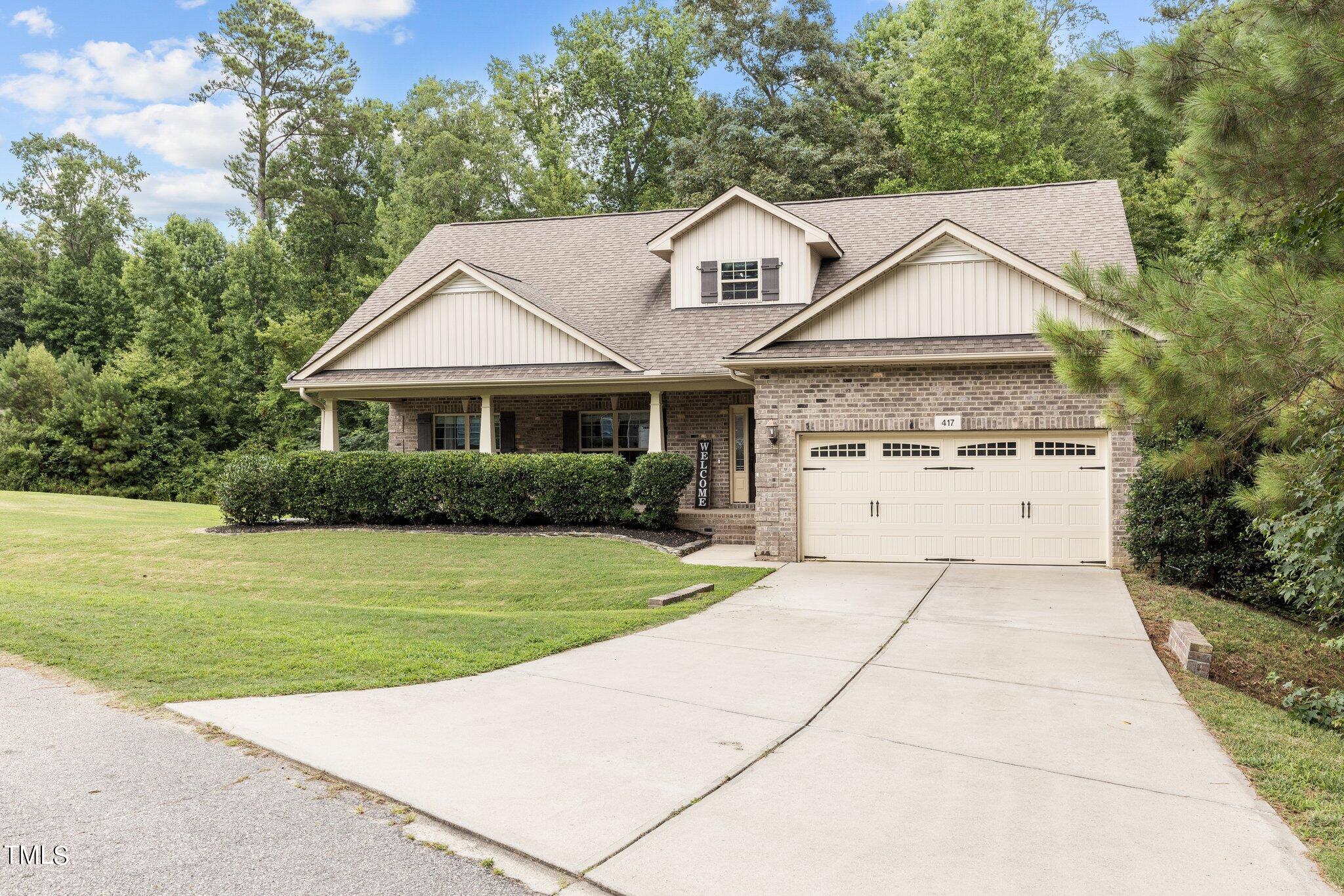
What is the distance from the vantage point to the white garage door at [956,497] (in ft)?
42.7

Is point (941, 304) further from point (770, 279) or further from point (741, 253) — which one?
point (741, 253)

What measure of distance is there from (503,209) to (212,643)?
31.2 m

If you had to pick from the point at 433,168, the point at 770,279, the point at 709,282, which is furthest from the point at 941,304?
the point at 433,168

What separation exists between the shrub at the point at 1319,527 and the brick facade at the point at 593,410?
11.1 meters

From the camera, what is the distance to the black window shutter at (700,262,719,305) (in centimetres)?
1845

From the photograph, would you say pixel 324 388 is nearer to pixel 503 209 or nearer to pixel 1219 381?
pixel 1219 381

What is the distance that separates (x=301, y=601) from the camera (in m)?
10.7

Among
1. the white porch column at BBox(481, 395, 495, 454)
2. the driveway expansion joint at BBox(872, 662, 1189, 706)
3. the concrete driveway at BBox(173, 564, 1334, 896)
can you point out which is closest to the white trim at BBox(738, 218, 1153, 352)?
the white porch column at BBox(481, 395, 495, 454)

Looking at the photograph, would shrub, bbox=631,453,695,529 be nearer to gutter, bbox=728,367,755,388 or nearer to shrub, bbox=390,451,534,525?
shrub, bbox=390,451,534,525

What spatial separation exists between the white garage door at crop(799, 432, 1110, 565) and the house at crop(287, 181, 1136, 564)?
0.10 ft

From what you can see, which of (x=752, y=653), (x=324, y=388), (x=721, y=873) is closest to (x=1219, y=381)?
→ (x=752, y=653)

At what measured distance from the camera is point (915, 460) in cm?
1348

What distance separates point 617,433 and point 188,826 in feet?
49.9

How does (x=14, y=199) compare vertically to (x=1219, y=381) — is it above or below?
above
